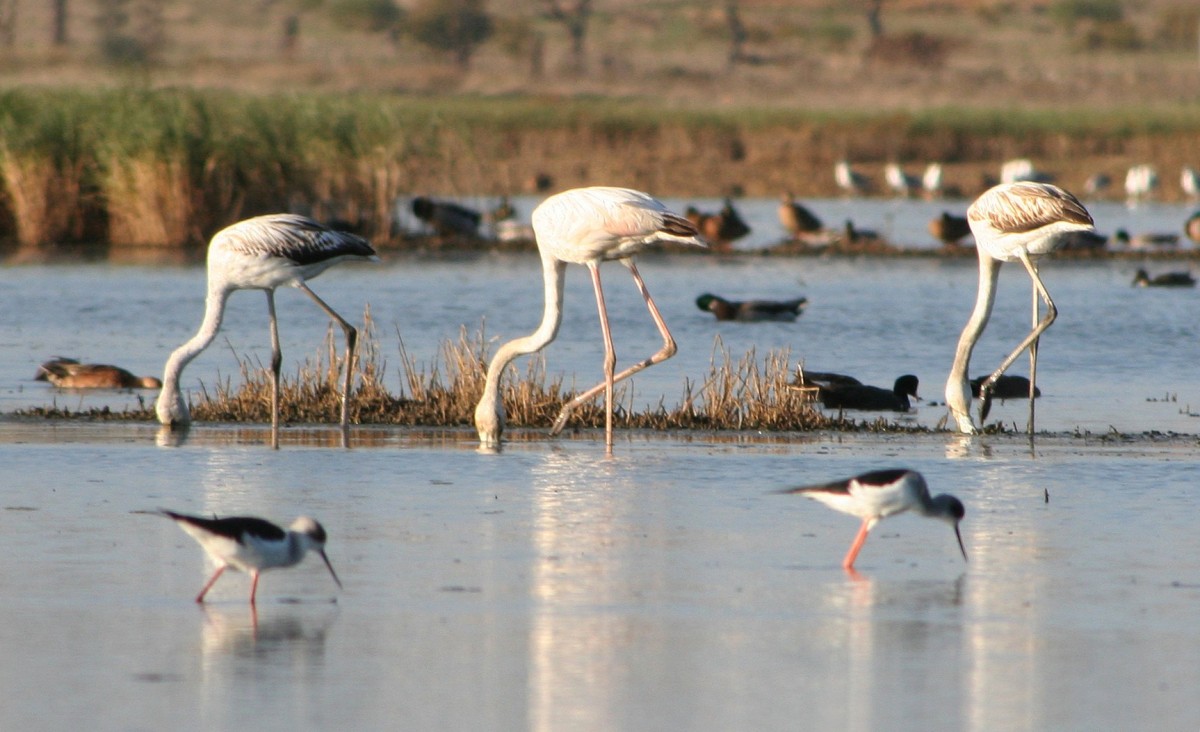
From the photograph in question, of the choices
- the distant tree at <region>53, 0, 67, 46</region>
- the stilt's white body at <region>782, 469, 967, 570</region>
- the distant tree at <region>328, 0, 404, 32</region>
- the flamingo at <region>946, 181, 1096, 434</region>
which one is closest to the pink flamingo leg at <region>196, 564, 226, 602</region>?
the stilt's white body at <region>782, 469, 967, 570</region>

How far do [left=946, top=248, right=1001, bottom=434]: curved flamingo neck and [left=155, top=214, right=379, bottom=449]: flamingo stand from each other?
3.66 metres

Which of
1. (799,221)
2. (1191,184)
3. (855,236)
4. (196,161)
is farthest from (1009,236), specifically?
(1191,184)

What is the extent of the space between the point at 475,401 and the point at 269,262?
1.60 metres

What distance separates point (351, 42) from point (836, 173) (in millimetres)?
48419

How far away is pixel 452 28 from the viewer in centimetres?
8406

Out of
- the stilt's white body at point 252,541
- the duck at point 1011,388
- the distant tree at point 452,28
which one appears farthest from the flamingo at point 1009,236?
the distant tree at point 452,28

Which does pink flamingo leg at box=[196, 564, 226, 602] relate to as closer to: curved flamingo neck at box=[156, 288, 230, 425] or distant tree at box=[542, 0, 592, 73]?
curved flamingo neck at box=[156, 288, 230, 425]

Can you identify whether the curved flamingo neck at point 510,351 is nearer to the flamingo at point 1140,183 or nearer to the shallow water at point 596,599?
the shallow water at point 596,599

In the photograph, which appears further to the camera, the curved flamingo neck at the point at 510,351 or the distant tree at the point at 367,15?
the distant tree at the point at 367,15

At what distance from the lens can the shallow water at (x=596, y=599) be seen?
5719mm

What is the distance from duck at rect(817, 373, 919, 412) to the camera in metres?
13.0

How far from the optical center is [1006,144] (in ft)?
159

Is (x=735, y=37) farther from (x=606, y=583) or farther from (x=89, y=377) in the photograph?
(x=606, y=583)

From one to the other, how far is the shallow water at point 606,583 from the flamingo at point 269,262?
30cm
